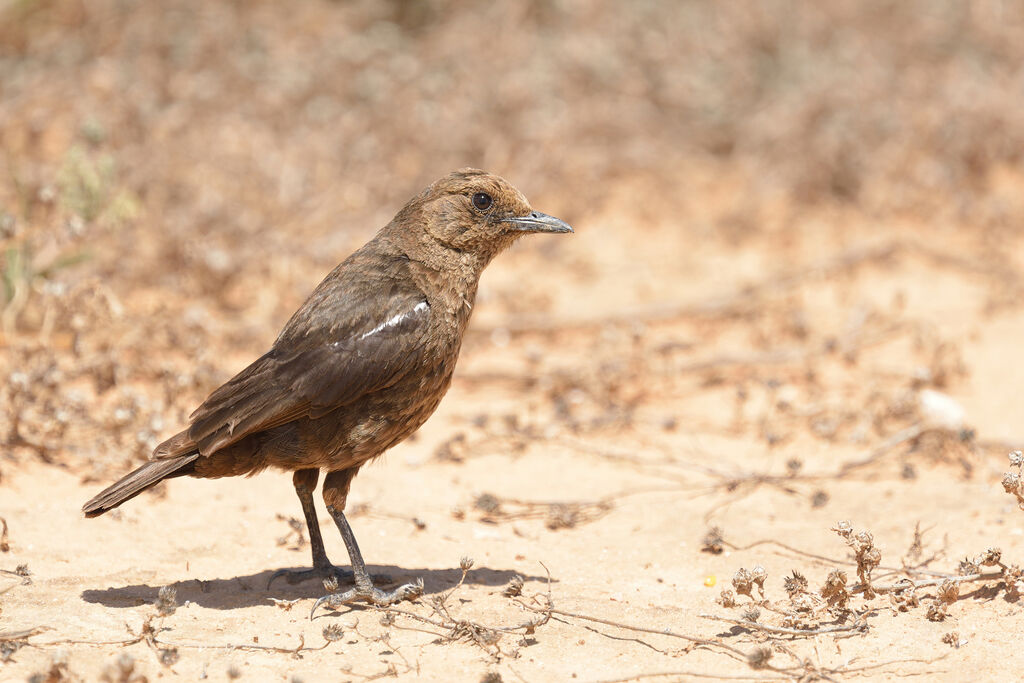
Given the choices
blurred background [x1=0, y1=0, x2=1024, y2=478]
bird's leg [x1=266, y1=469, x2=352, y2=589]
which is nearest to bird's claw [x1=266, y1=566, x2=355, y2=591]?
bird's leg [x1=266, y1=469, x2=352, y2=589]

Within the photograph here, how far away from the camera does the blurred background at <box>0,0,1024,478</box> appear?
7133 millimetres

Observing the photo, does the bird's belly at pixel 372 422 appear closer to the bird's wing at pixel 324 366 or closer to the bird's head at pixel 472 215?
the bird's wing at pixel 324 366

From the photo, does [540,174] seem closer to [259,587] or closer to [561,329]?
[561,329]

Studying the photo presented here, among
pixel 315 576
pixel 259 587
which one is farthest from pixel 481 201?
pixel 259 587

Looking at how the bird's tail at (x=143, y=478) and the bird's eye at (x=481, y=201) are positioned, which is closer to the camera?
the bird's tail at (x=143, y=478)

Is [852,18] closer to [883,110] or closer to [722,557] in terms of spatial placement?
[883,110]

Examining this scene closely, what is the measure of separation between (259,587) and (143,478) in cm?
70

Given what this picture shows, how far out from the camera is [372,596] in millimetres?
4406

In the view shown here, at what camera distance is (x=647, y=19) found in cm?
1135

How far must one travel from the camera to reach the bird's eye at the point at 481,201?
4.88m

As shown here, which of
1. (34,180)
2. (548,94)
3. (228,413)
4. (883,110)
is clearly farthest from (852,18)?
(228,413)

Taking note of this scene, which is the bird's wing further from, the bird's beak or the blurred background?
the blurred background

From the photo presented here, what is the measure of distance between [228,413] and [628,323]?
4282 mm

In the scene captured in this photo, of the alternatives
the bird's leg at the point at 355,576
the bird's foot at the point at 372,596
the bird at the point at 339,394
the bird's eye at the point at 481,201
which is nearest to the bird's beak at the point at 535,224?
the bird's eye at the point at 481,201
